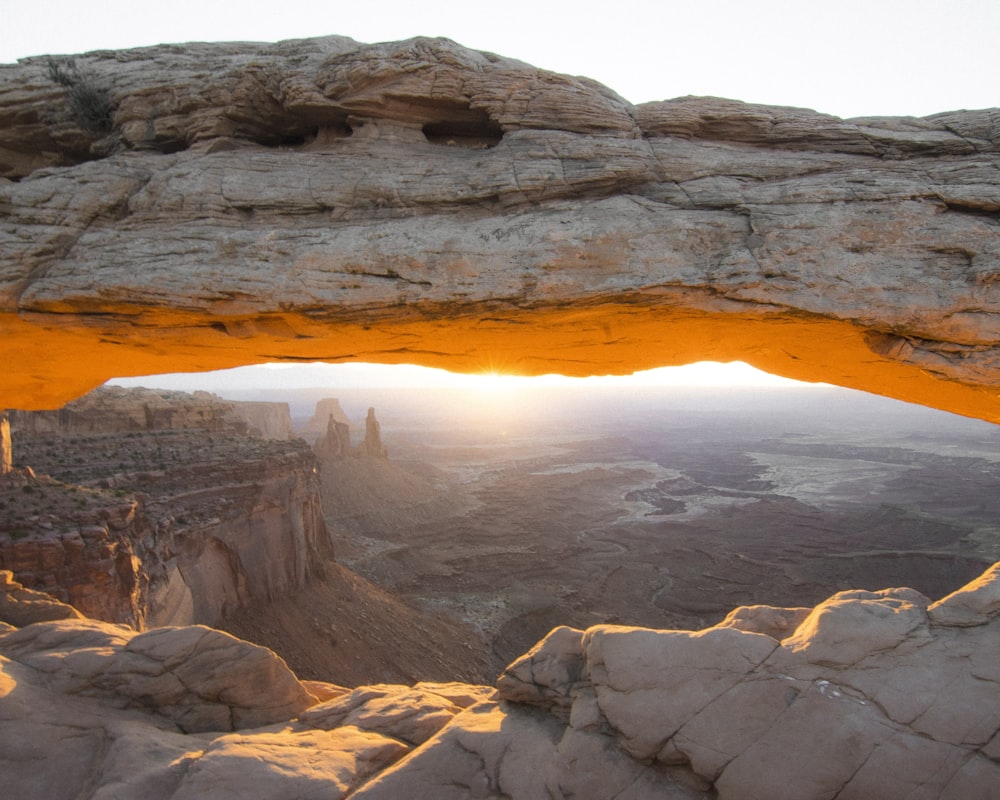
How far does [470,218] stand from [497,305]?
4.38ft

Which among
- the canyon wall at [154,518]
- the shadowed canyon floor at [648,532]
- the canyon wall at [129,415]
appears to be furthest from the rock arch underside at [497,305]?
the canyon wall at [129,415]

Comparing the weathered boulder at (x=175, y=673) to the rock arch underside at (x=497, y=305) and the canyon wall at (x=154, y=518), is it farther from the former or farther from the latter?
the canyon wall at (x=154, y=518)

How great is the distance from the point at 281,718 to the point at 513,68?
29.7ft

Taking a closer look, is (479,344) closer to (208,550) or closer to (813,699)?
(813,699)

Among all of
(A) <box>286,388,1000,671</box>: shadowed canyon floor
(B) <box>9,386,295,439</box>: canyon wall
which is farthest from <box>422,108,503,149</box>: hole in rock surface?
(B) <box>9,386,295,439</box>: canyon wall

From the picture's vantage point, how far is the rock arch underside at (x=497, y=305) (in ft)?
14.0

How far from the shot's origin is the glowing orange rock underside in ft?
24.7

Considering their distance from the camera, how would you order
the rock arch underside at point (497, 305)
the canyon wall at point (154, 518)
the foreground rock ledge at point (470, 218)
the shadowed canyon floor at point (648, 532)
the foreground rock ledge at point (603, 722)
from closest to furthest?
1. the foreground rock ledge at point (603, 722)
2. the rock arch underside at point (497, 305)
3. the foreground rock ledge at point (470, 218)
4. the canyon wall at point (154, 518)
5. the shadowed canyon floor at point (648, 532)

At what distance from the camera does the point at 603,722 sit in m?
4.58

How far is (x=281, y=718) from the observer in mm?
5684

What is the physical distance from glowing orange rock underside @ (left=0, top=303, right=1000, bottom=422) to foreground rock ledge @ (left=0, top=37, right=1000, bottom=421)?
6 cm

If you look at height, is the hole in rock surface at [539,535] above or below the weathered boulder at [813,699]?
below

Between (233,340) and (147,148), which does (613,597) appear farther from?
(147,148)

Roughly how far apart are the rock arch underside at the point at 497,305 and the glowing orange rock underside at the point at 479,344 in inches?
3.0
